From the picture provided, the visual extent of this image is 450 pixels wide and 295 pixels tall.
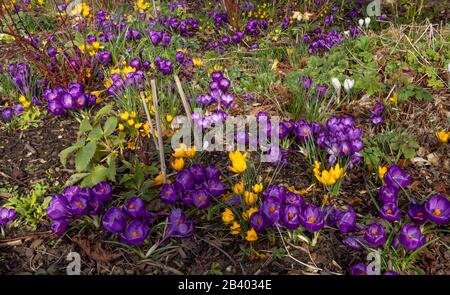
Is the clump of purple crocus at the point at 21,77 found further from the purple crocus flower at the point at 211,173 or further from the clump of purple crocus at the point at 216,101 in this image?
the purple crocus flower at the point at 211,173

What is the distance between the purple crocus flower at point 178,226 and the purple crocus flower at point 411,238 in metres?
0.95

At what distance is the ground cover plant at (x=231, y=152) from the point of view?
6.32 feet

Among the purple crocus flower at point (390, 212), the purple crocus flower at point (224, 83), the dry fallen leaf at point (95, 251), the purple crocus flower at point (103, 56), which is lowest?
the dry fallen leaf at point (95, 251)

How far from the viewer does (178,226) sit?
194cm

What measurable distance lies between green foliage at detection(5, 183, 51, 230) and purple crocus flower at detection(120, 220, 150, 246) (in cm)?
58

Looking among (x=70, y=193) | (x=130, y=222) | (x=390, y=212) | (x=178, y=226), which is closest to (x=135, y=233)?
(x=130, y=222)

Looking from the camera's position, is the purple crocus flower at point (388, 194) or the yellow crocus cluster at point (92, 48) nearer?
the purple crocus flower at point (388, 194)

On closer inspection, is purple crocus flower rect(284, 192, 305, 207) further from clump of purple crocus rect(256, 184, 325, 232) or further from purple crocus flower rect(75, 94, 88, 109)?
purple crocus flower rect(75, 94, 88, 109)

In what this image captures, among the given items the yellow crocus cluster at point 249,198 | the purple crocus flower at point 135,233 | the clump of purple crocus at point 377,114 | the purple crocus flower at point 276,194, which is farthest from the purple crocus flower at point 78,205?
the clump of purple crocus at point 377,114

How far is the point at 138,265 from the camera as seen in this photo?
1.94m

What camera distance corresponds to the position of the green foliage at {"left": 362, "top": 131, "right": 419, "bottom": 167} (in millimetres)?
2311

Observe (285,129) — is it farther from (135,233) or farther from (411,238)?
(135,233)

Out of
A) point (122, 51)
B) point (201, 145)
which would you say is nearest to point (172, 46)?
point (122, 51)
